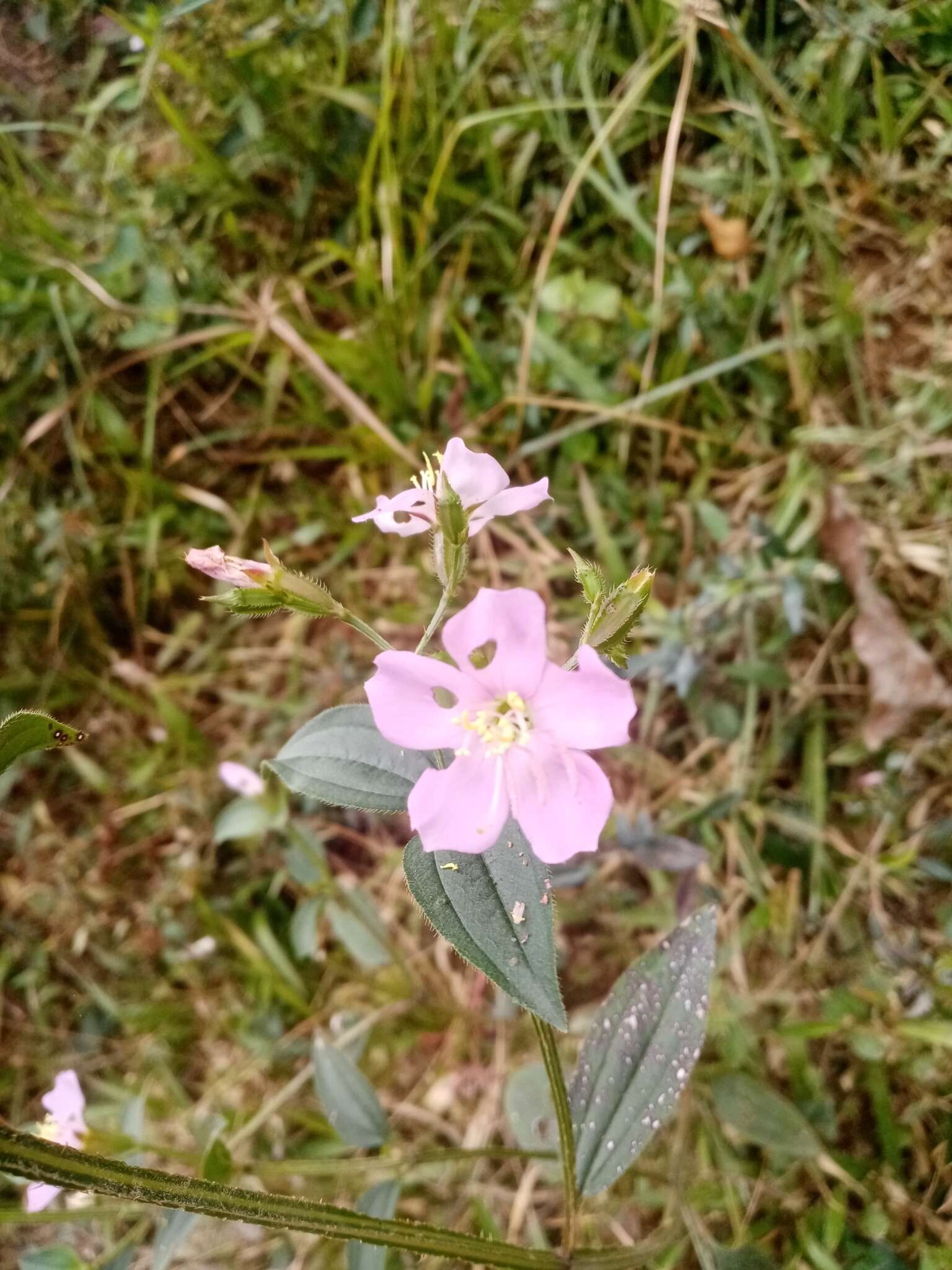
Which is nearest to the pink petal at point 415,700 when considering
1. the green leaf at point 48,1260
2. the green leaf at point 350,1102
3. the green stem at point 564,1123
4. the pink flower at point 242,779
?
the green stem at point 564,1123

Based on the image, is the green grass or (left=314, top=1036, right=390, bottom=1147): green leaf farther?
the green grass

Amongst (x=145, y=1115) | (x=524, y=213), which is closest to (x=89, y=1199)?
(x=145, y=1115)

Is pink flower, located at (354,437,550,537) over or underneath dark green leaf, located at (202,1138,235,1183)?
over

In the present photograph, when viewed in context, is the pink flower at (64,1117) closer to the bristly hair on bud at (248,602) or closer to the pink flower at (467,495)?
the bristly hair on bud at (248,602)

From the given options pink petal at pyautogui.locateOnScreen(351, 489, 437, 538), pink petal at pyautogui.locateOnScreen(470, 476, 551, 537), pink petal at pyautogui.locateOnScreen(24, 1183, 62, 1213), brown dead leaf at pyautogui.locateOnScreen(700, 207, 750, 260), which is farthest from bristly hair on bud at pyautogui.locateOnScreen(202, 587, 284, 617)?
brown dead leaf at pyautogui.locateOnScreen(700, 207, 750, 260)

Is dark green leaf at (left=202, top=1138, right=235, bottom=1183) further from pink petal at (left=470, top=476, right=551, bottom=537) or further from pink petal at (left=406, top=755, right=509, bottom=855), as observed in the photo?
pink petal at (left=470, top=476, right=551, bottom=537)

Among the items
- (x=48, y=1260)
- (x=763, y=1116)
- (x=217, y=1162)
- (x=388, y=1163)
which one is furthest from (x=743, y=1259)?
(x=48, y=1260)

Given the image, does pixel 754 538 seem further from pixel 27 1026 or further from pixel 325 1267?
pixel 27 1026
